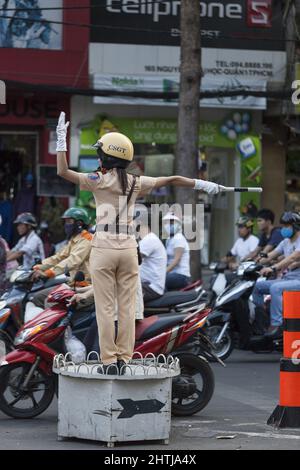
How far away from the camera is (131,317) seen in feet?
23.6

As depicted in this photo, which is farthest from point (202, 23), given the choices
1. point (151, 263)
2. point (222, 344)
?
point (151, 263)

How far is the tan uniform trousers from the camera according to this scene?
7066 mm

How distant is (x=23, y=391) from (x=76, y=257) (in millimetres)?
2027

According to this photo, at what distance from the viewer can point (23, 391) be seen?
8.06 meters

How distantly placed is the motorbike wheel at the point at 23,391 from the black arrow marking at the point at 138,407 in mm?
1437

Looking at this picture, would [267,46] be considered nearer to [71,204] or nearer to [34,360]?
[71,204]

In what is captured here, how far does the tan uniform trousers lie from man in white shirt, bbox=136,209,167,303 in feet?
12.3

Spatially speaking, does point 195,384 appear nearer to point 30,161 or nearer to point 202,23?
point 30,161

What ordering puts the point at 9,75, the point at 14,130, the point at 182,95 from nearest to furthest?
the point at 182,95, the point at 9,75, the point at 14,130

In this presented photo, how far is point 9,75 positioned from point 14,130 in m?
1.46

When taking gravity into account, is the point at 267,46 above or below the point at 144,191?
above

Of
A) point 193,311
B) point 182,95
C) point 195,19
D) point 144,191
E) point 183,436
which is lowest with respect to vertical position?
point 183,436

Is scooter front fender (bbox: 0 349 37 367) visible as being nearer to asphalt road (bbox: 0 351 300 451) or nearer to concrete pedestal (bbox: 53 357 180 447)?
asphalt road (bbox: 0 351 300 451)
